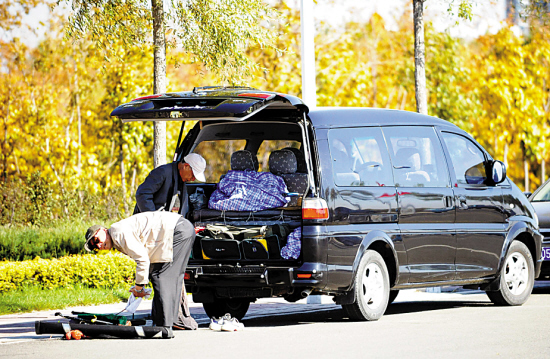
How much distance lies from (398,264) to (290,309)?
2299mm

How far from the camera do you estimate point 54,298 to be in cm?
1208

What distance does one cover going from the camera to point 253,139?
1026 centimetres

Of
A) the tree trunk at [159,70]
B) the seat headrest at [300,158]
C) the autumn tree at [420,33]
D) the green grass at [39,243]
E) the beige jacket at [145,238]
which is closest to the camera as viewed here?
the beige jacket at [145,238]

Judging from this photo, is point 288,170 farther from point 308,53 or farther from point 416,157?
point 308,53

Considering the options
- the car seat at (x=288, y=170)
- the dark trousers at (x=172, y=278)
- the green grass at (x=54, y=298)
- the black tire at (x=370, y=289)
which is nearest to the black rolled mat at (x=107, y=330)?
the dark trousers at (x=172, y=278)

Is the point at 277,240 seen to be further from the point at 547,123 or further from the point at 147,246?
the point at 547,123

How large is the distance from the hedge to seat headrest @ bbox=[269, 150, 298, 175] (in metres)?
4.53

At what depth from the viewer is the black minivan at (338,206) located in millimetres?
9016

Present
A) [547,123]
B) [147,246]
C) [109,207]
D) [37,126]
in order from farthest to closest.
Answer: [547,123] < [37,126] < [109,207] < [147,246]

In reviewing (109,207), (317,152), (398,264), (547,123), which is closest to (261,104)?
(317,152)

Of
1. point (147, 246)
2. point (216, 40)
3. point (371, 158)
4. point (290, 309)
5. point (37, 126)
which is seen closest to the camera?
point (147, 246)

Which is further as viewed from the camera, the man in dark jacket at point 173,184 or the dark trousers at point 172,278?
the man in dark jacket at point 173,184

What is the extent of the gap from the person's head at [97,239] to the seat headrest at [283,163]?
221cm

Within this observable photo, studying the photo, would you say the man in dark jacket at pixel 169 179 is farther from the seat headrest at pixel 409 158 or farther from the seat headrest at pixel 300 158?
the seat headrest at pixel 409 158
